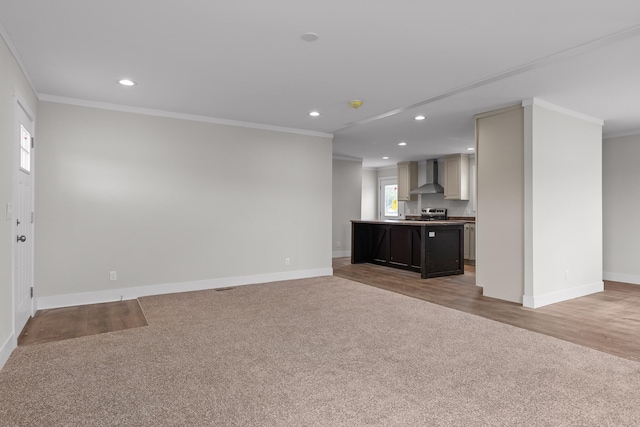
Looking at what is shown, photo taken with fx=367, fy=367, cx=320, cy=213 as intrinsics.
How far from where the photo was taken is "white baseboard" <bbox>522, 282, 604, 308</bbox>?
447cm

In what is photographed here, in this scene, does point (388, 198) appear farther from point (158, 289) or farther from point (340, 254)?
point (158, 289)

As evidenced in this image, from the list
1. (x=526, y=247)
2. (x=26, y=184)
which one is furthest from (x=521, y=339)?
(x=26, y=184)

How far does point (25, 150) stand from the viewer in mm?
3834

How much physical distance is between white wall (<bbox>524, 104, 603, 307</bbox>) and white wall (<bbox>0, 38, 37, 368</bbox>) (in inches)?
206

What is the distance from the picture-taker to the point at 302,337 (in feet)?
11.0

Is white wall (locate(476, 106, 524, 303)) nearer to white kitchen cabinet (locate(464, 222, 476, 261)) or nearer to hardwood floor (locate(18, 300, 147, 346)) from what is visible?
white kitchen cabinet (locate(464, 222, 476, 261))

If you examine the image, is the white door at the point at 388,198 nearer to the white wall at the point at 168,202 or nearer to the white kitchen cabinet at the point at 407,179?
the white kitchen cabinet at the point at 407,179

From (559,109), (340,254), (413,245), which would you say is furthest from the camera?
(340,254)

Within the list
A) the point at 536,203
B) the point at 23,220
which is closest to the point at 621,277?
the point at 536,203

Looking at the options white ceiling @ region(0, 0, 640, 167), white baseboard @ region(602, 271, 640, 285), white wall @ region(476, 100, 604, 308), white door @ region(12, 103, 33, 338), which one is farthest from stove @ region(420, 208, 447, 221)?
white door @ region(12, 103, 33, 338)

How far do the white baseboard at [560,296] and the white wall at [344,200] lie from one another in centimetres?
507

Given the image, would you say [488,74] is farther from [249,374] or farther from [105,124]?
[105,124]

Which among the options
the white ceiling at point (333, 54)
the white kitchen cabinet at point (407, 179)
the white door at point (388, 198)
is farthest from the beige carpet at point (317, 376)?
the white door at point (388, 198)

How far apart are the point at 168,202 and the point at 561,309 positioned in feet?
17.2
